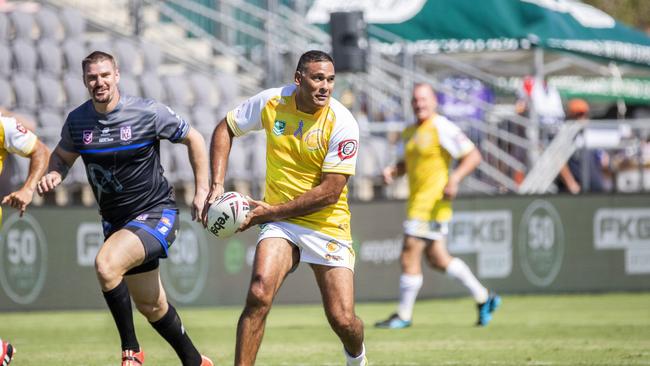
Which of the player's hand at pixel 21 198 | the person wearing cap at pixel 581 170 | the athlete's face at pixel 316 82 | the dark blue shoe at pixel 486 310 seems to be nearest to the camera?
the athlete's face at pixel 316 82

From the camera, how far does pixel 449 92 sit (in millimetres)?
22047

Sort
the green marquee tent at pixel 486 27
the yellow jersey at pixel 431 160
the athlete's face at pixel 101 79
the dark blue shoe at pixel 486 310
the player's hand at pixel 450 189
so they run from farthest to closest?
the green marquee tent at pixel 486 27
the dark blue shoe at pixel 486 310
the yellow jersey at pixel 431 160
the player's hand at pixel 450 189
the athlete's face at pixel 101 79

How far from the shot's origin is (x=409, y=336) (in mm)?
12578

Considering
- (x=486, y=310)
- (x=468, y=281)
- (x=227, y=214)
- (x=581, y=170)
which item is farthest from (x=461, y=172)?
(x=581, y=170)

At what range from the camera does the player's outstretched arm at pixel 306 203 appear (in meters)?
8.08

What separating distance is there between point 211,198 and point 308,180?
72 cm

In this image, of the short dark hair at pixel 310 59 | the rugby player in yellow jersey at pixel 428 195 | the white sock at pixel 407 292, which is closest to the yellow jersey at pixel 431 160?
→ the rugby player in yellow jersey at pixel 428 195

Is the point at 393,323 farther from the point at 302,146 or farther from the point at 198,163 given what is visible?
the point at 302,146

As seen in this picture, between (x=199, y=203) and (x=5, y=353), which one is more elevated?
(x=199, y=203)

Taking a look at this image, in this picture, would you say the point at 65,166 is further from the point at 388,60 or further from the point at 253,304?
the point at 388,60

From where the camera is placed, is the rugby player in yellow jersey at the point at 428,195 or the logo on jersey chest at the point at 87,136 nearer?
the logo on jersey chest at the point at 87,136

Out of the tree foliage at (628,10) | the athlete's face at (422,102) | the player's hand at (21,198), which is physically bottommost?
the player's hand at (21,198)

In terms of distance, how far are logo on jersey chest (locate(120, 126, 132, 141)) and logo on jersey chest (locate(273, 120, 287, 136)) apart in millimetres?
1149

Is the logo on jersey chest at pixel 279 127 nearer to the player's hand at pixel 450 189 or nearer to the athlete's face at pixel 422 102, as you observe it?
the player's hand at pixel 450 189
